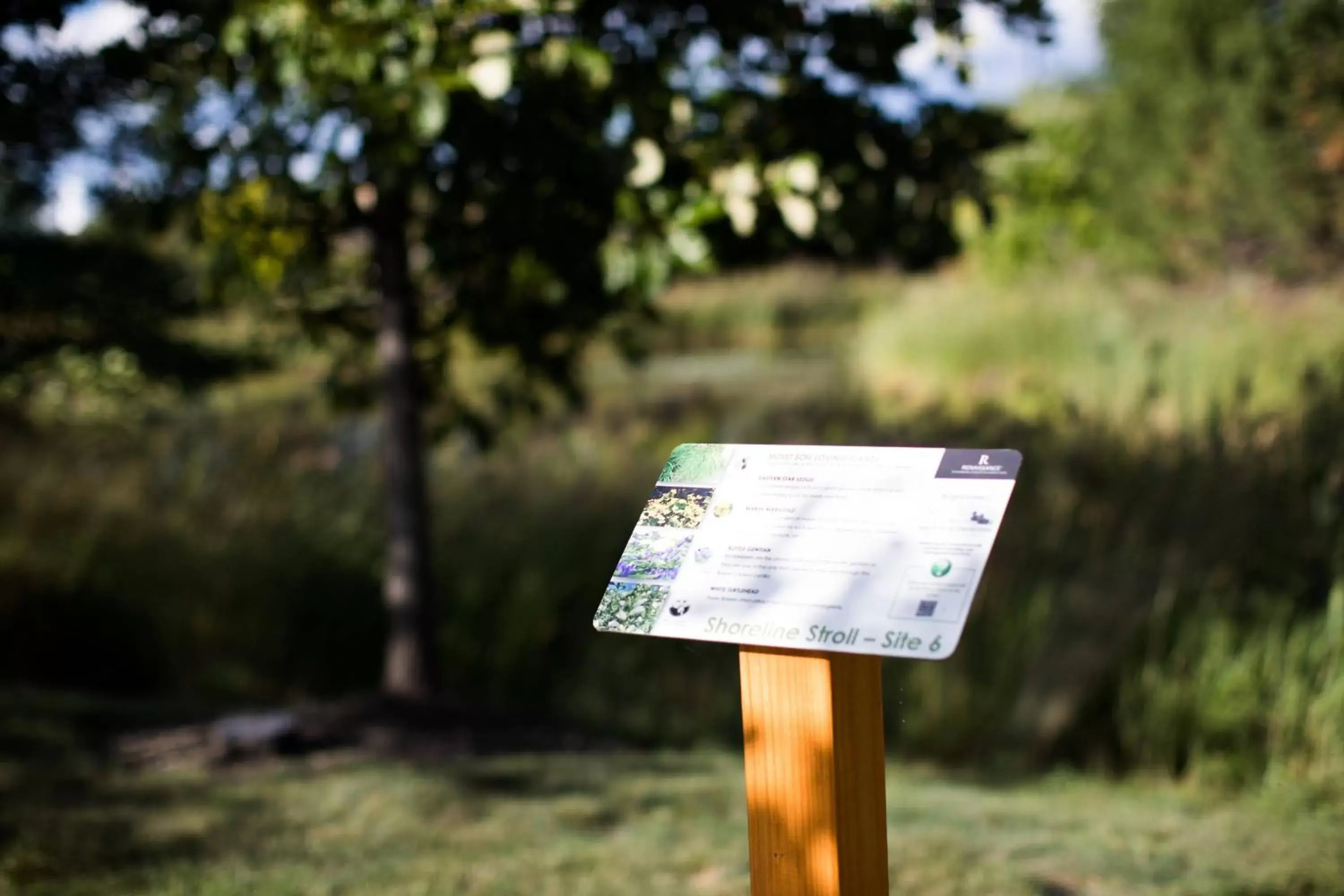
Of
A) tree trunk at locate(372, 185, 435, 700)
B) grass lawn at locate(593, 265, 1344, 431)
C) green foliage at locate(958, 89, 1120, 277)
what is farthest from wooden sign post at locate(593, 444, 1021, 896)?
green foliage at locate(958, 89, 1120, 277)

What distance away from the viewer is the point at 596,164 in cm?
429

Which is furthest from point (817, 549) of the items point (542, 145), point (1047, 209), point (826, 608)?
point (1047, 209)

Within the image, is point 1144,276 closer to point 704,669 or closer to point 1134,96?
point 1134,96

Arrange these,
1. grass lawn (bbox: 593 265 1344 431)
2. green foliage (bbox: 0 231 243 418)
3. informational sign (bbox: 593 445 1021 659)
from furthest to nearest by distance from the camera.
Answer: grass lawn (bbox: 593 265 1344 431)
green foliage (bbox: 0 231 243 418)
informational sign (bbox: 593 445 1021 659)

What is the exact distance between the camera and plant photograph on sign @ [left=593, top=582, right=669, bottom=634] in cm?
242

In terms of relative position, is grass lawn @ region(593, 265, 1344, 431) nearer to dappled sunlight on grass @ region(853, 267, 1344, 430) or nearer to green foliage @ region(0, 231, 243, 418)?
dappled sunlight on grass @ region(853, 267, 1344, 430)

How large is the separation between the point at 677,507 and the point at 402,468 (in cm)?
277

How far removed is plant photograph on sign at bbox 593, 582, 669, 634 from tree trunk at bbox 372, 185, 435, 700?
281 cm

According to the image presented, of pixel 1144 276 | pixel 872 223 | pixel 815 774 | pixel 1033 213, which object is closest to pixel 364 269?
pixel 872 223

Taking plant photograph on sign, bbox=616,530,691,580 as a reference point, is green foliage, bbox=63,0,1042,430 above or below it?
above

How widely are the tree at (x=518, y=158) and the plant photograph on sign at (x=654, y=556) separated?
1.38m

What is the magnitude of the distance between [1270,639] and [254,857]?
3.28 meters

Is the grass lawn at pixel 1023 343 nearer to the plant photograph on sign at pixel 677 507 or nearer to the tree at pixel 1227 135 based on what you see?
the tree at pixel 1227 135

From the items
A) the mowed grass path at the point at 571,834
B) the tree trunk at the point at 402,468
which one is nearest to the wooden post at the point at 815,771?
the mowed grass path at the point at 571,834
